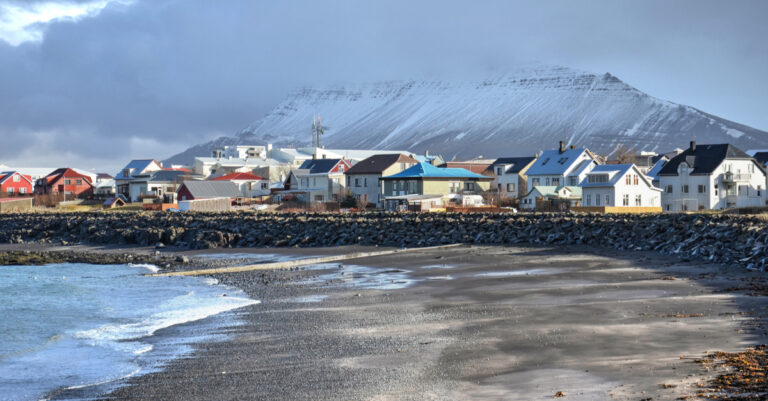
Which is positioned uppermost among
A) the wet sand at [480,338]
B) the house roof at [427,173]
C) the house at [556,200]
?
the house roof at [427,173]

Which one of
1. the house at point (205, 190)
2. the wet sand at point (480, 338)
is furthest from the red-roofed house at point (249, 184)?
the wet sand at point (480, 338)

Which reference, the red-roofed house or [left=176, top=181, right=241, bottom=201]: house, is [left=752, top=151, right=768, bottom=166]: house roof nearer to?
the red-roofed house

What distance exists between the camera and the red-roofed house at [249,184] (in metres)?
108

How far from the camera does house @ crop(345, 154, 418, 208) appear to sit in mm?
88812

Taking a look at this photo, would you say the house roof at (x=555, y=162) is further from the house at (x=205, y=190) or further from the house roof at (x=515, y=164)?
the house at (x=205, y=190)

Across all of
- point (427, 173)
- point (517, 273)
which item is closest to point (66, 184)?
point (427, 173)

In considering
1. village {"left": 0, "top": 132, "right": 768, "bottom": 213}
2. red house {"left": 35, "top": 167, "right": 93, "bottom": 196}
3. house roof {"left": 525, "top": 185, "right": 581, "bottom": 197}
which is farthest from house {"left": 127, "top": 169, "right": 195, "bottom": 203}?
house roof {"left": 525, "top": 185, "right": 581, "bottom": 197}

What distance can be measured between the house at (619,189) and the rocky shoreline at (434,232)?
2243cm

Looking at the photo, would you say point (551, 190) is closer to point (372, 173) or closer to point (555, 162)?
point (555, 162)

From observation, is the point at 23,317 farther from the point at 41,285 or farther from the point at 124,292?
the point at 41,285

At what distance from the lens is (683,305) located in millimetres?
19078

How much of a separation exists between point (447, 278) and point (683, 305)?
1065 centimetres

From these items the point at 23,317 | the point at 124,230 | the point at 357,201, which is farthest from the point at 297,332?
the point at 357,201

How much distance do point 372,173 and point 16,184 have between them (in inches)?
3120
